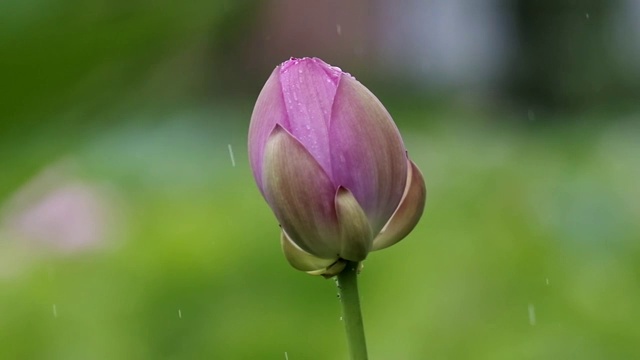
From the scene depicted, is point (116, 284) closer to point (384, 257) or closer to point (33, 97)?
point (384, 257)

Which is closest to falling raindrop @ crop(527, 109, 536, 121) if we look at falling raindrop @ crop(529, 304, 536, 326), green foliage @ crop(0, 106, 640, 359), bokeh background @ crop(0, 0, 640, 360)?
bokeh background @ crop(0, 0, 640, 360)

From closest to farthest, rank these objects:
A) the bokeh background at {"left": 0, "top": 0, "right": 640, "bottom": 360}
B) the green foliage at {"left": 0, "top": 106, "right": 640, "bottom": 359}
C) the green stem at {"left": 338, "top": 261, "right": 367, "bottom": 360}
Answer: the green stem at {"left": 338, "top": 261, "right": 367, "bottom": 360} < the bokeh background at {"left": 0, "top": 0, "right": 640, "bottom": 360} < the green foliage at {"left": 0, "top": 106, "right": 640, "bottom": 359}

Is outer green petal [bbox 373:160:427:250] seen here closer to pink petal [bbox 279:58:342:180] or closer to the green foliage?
pink petal [bbox 279:58:342:180]

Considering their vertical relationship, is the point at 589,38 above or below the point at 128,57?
below

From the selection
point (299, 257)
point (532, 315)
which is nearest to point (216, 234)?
point (532, 315)

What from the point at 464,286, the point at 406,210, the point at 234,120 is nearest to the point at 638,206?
the point at 464,286

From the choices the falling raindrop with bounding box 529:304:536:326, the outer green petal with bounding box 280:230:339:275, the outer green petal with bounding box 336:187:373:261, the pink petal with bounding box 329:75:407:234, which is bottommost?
the falling raindrop with bounding box 529:304:536:326

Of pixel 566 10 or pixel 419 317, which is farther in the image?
pixel 566 10

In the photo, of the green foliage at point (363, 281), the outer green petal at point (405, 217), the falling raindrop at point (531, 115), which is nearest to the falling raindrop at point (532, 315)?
the green foliage at point (363, 281)
